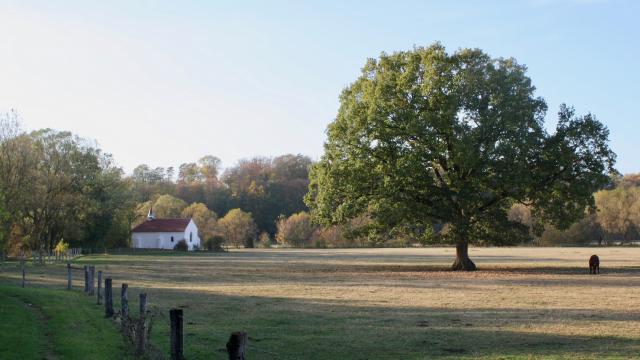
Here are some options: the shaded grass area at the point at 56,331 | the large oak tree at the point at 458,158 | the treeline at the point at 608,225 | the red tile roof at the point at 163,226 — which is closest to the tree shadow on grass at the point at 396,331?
the shaded grass area at the point at 56,331

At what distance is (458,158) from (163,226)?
75.5 meters

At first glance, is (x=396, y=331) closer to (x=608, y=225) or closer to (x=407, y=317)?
(x=407, y=317)

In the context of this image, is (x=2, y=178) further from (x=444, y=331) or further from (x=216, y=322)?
(x=444, y=331)

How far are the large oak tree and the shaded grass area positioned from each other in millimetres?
25034

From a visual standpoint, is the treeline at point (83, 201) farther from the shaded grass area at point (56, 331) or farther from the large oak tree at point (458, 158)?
the large oak tree at point (458, 158)

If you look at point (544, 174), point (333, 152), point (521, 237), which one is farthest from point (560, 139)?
point (333, 152)

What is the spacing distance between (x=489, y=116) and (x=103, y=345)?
34.6 meters

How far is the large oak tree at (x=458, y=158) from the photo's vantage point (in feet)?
142

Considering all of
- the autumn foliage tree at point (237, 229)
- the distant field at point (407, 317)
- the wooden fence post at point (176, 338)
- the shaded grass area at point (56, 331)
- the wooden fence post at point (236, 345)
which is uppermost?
the autumn foliage tree at point (237, 229)

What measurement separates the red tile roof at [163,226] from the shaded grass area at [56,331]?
8645 cm

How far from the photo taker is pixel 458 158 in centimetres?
4194

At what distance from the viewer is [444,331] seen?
16859mm

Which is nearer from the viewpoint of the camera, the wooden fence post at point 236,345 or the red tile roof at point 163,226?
the wooden fence post at point 236,345

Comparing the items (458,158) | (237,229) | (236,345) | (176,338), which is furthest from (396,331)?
(237,229)
